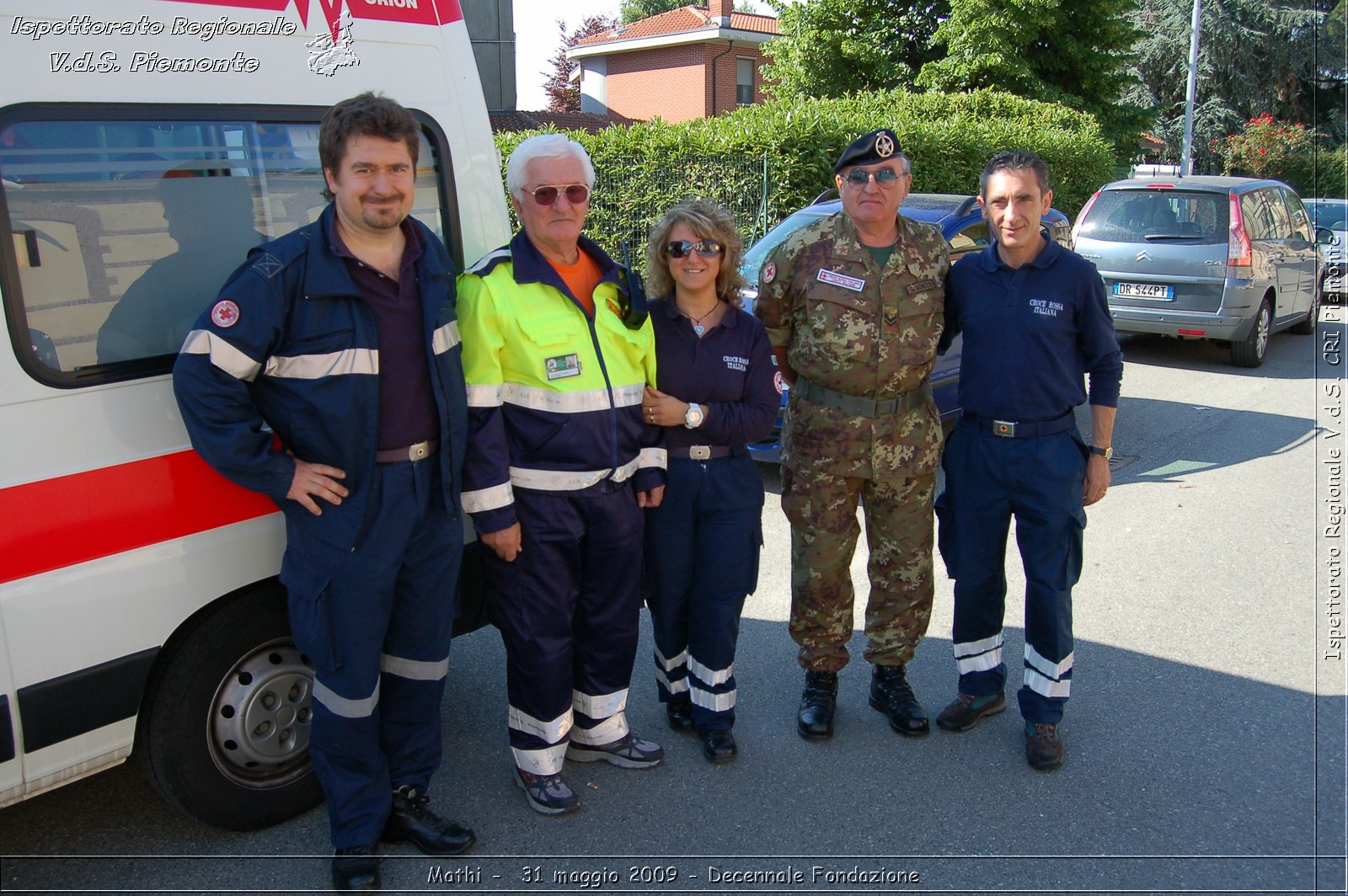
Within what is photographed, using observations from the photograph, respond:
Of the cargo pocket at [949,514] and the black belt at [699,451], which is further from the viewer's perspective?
the cargo pocket at [949,514]

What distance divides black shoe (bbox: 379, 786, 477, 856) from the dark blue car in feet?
11.7

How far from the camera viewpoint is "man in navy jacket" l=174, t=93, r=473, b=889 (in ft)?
8.54

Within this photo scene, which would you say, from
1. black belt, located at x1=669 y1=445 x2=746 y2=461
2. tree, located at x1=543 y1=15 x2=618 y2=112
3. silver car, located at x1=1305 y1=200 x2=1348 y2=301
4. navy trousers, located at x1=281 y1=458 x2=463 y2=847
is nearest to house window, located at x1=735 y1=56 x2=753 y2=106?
tree, located at x1=543 y1=15 x2=618 y2=112

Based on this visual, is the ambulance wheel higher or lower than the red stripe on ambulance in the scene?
lower

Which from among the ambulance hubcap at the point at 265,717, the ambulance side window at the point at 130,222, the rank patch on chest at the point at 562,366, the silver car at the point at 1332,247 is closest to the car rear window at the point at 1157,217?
the silver car at the point at 1332,247

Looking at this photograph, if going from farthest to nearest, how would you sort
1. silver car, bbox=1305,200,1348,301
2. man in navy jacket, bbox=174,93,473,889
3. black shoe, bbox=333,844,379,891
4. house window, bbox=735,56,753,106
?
house window, bbox=735,56,753,106 → silver car, bbox=1305,200,1348,301 → black shoe, bbox=333,844,379,891 → man in navy jacket, bbox=174,93,473,889

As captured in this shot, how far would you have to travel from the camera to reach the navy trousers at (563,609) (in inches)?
124

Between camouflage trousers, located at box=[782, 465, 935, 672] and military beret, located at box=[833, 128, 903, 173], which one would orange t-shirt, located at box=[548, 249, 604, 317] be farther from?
camouflage trousers, located at box=[782, 465, 935, 672]

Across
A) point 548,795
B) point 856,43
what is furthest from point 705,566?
point 856,43

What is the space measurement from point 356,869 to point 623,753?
3.24ft

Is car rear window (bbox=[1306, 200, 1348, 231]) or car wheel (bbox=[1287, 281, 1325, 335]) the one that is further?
car rear window (bbox=[1306, 200, 1348, 231])

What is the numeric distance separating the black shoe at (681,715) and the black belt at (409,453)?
4.83ft

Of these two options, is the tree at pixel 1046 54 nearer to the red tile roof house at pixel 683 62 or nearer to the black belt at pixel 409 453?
the red tile roof house at pixel 683 62

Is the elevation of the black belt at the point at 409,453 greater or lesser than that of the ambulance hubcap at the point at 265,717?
greater
